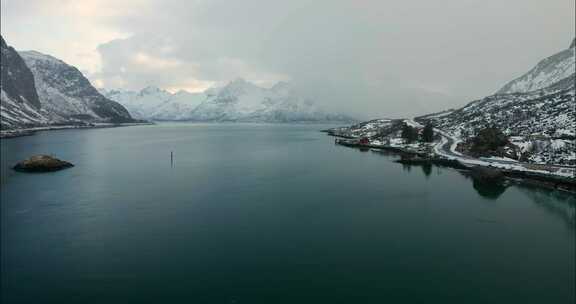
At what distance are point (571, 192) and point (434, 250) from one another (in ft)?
168

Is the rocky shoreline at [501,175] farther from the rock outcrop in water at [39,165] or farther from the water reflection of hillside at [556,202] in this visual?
Result: the rock outcrop in water at [39,165]

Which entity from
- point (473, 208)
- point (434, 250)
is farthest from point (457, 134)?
point (434, 250)

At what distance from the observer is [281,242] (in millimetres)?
44969

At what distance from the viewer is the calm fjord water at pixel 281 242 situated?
33.1 metres

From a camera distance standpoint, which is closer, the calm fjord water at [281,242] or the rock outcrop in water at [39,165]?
Result: the calm fjord water at [281,242]

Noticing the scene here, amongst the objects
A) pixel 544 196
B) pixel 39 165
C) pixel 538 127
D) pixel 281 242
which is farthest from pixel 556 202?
pixel 39 165

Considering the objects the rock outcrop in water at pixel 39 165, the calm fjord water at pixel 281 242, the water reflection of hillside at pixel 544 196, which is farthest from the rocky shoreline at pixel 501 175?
the rock outcrop in water at pixel 39 165

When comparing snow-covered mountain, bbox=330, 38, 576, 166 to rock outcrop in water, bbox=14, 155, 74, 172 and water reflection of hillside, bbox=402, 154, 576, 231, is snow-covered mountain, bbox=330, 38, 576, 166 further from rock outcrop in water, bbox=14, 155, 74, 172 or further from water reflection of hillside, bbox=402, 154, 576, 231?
rock outcrop in water, bbox=14, 155, 74, 172

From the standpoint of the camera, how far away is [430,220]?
2165 inches

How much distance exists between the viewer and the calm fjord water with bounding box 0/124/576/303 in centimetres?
3309

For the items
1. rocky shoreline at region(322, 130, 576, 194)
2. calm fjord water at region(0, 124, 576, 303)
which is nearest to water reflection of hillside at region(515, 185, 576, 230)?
calm fjord water at region(0, 124, 576, 303)

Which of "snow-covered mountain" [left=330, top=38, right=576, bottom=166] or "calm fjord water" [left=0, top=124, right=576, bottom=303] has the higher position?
"snow-covered mountain" [left=330, top=38, right=576, bottom=166]

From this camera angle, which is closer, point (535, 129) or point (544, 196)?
point (544, 196)

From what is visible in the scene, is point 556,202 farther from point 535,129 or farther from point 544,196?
point 535,129
